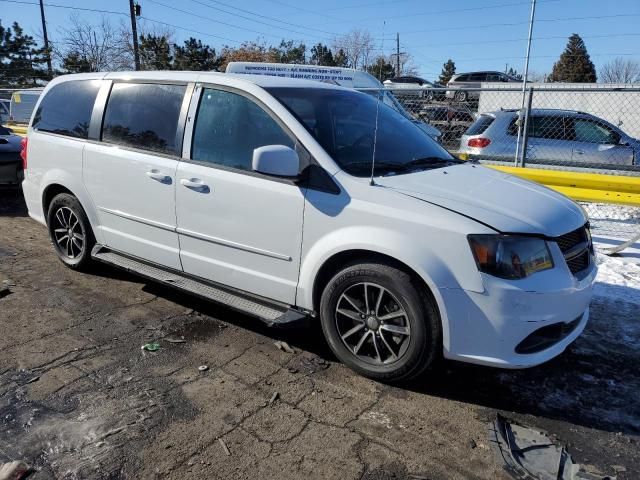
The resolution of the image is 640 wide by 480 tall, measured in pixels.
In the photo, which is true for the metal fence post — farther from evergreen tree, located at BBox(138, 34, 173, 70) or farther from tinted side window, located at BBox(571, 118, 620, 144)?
evergreen tree, located at BBox(138, 34, 173, 70)

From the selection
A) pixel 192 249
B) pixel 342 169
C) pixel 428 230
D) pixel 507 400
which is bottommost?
pixel 507 400

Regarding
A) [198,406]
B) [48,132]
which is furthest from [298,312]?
[48,132]

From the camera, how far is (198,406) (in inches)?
121

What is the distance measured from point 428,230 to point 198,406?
5.41 ft

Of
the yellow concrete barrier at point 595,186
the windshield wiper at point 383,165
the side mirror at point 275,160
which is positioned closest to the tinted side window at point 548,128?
the yellow concrete barrier at point 595,186

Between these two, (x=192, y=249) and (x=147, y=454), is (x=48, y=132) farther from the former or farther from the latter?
(x=147, y=454)

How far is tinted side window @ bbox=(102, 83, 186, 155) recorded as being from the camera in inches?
165

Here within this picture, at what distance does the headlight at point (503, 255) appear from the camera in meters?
2.89

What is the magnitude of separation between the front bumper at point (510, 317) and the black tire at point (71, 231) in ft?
11.6

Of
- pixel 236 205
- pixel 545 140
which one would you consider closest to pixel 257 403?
pixel 236 205

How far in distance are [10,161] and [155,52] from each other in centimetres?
3791

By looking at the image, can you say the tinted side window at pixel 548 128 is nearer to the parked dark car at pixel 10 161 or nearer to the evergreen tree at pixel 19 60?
the parked dark car at pixel 10 161

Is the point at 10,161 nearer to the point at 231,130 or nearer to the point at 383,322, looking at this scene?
the point at 231,130

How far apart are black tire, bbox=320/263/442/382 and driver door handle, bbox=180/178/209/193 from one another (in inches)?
46.3
